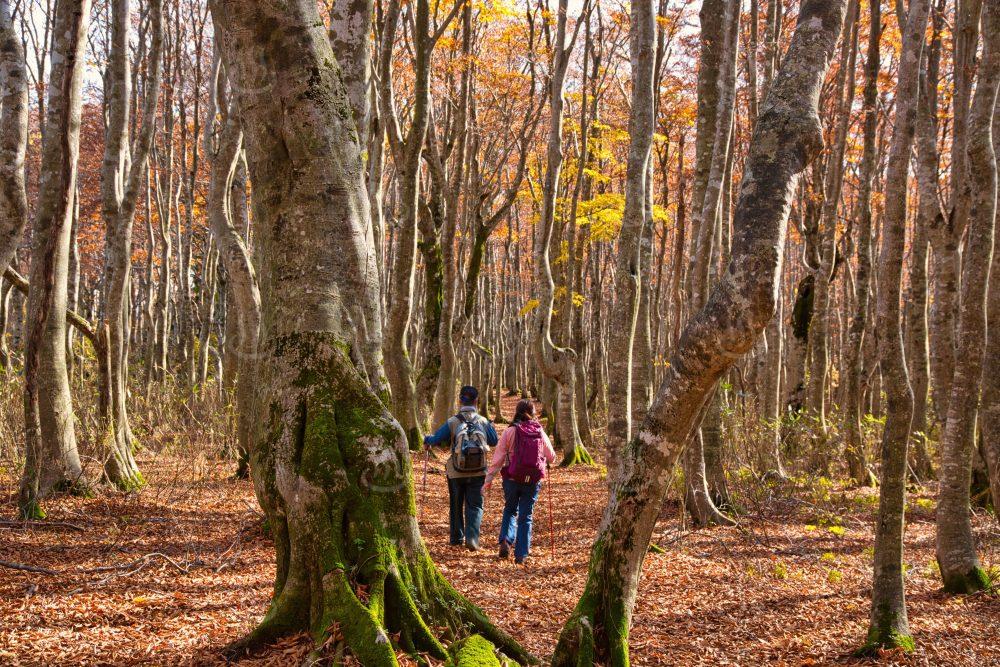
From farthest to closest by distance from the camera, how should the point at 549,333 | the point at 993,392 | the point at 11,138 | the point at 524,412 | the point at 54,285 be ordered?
1. the point at 549,333
2. the point at 524,412
3. the point at 54,285
4. the point at 993,392
5. the point at 11,138

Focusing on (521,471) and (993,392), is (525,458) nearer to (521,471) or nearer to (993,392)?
(521,471)

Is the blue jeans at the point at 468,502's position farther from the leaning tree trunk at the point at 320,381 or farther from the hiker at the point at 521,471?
the leaning tree trunk at the point at 320,381

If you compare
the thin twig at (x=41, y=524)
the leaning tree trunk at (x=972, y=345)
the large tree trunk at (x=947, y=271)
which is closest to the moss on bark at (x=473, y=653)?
the leaning tree trunk at (x=972, y=345)

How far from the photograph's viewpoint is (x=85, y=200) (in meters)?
23.8

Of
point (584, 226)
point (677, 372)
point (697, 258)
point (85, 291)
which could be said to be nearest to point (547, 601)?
point (677, 372)

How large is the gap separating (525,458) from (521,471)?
0.14 m

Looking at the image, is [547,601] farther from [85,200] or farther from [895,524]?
[85,200]

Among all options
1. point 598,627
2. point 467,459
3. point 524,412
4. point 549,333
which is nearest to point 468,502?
point 467,459

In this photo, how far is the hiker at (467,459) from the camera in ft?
23.8

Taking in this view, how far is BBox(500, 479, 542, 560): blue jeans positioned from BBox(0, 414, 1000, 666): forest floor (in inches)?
8.4

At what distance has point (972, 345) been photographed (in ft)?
19.0

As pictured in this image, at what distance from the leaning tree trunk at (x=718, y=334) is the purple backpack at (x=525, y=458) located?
321cm

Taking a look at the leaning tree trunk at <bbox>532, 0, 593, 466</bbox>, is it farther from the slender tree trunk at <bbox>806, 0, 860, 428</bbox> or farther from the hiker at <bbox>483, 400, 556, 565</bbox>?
the hiker at <bbox>483, 400, 556, 565</bbox>

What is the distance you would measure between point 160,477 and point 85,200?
735 inches
